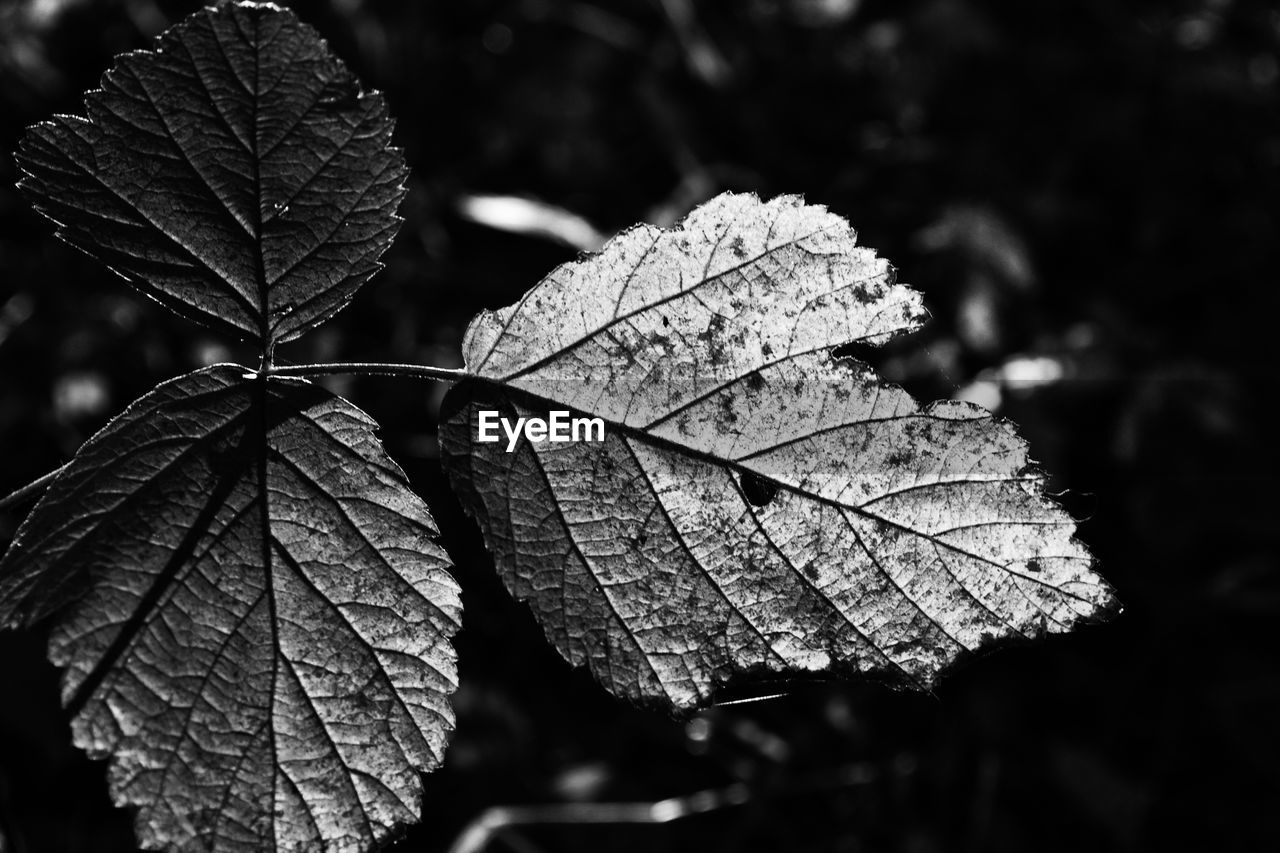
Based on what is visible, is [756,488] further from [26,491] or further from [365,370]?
[26,491]

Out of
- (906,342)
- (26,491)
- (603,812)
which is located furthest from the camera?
(906,342)

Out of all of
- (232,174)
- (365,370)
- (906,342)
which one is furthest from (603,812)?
(232,174)

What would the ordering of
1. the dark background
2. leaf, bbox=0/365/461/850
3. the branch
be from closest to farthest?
1. leaf, bbox=0/365/461/850
2. the branch
3. the dark background

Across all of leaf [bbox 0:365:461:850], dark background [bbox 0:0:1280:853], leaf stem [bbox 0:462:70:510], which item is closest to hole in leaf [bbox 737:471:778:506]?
leaf [bbox 0:365:461:850]

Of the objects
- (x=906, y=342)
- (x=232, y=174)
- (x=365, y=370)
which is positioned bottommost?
(x=365, y=370)

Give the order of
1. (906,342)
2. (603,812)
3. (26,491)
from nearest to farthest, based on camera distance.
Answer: (26,491)
(603,812)
(906,342)

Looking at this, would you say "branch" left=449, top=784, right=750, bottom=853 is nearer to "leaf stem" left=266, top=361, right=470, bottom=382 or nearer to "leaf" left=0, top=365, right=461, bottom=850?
"leaf" left=0, top=365, right=461, bottom=850
